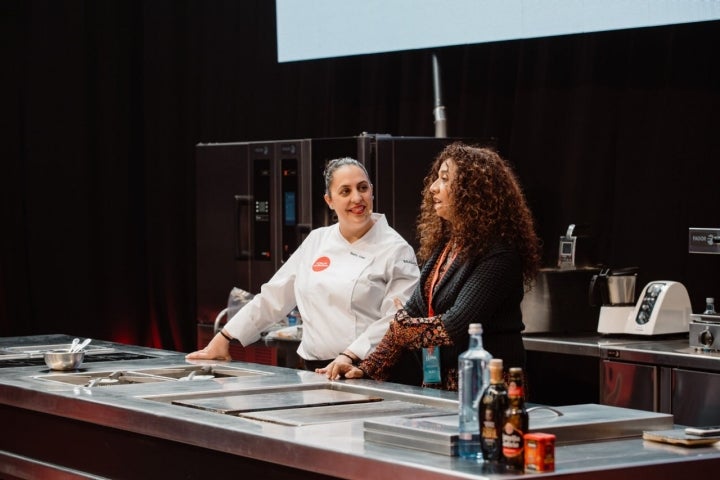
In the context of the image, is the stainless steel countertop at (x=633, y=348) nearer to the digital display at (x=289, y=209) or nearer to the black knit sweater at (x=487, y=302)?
the black knit sweater at (x=487, y=302)

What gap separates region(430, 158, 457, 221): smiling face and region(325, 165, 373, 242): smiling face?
1.11 ft

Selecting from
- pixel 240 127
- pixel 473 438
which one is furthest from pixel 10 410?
pixel 240 127

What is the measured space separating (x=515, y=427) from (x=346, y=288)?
1.89 m

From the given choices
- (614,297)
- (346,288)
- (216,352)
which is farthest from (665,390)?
(216,352)

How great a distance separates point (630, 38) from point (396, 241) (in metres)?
2.02

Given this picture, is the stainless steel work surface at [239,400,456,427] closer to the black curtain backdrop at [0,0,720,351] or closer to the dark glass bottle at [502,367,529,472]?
the dark glass bottle at [502,367,529,472]

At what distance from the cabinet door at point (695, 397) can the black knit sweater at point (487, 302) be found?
0.96m

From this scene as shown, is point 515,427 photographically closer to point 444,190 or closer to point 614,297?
point 444,190

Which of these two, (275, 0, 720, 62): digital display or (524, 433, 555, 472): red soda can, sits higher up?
(275, 0, 720, 62): digital display

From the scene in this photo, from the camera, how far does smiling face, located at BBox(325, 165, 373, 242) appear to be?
13.2 feet

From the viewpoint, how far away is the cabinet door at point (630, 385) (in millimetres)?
4426

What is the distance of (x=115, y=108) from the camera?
7789mm

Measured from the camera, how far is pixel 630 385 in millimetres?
4508

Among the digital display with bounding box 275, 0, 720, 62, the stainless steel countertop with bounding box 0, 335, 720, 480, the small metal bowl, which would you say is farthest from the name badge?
the digital display with bounding box 275, 0, 720, 62
